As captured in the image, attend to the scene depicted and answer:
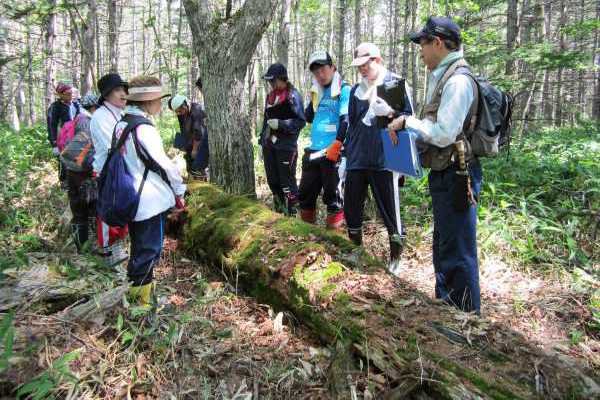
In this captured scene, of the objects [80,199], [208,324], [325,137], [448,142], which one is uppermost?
[325,137]

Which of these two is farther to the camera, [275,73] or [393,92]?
[275,73]

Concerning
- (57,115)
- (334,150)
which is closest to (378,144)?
(334,150)

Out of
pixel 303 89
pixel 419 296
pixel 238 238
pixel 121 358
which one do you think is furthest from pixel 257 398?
A: pixel 303 89

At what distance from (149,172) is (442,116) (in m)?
2.18

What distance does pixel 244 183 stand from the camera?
5.68 metres

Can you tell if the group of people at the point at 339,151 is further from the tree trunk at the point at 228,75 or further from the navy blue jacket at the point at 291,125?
the tree trunk at the point at 228,75

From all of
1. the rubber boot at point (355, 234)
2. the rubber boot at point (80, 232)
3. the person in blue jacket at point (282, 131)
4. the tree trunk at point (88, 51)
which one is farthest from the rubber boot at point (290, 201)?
the tree trunk at point (88, 51)

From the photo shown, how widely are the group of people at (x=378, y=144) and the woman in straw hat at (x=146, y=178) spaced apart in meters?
1.70

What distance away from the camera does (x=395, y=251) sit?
4.36m

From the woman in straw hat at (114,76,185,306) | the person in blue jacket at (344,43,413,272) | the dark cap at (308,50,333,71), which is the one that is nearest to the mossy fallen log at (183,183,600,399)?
the woman in straw hat at (114,76,185,306)

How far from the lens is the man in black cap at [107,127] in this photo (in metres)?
4.05

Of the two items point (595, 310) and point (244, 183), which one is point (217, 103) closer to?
point (244, 183)

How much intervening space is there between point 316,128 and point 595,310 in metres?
3.25

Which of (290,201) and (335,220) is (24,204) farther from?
(335,220)
